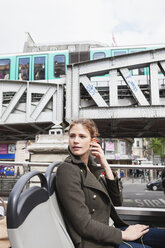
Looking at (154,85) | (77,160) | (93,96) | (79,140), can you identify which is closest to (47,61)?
(93,96)

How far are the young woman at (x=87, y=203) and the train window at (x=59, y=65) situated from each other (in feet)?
38.2

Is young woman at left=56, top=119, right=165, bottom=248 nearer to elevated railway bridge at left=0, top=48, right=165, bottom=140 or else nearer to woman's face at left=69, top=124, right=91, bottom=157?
woman's face at left=69, top=124, right=91, bottom=157

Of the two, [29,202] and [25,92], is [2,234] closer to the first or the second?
[29,202]

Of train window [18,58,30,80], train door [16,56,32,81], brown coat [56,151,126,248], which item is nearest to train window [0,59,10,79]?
train door [16,56,32,81]

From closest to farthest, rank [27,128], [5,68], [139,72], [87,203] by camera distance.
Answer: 1. [87,203]
2. [139,72]
3. [27,128]
4. [5,68]

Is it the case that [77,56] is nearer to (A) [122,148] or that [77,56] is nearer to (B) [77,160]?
(B) [77,160]

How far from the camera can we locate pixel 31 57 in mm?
13461

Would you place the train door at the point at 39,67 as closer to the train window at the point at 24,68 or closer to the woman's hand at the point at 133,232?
the train window at the point at 24,68

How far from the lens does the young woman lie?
142 centimetres

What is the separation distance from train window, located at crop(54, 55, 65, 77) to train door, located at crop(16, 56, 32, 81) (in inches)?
66.8

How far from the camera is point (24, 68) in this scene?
13.4m

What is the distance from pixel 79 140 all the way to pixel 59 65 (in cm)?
1188

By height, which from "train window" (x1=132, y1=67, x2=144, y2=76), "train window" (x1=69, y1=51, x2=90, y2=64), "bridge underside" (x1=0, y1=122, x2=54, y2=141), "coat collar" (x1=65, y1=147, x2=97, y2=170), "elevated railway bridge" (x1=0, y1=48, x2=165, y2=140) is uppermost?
"train window" (x1=69, y1=51, x2=90, y2=64)

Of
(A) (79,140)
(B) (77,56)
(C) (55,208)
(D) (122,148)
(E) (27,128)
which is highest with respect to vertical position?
(B) (77,56)
